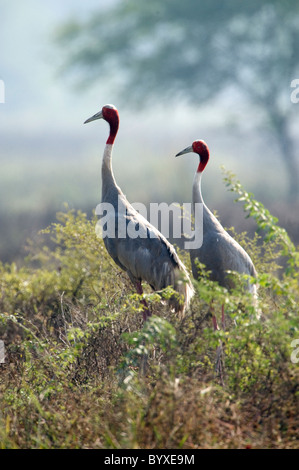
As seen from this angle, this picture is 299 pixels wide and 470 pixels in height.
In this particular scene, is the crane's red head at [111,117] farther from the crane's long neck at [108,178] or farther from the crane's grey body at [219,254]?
the crane's grey body at [219,254]

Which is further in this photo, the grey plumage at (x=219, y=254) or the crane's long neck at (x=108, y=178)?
the crane's long neck at (x=108, y=178)

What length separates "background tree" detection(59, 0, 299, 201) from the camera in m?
16.2

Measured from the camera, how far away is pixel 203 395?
2.76 meters

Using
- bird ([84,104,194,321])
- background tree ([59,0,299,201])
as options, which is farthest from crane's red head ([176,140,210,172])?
background tree ([59,0,299,201])

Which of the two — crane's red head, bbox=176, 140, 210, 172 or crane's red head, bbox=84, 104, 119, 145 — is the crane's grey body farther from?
crane's red head, bbox=84, 104, 119, 145

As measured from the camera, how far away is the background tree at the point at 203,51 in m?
16.2

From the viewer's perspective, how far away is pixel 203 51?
55.5 feet

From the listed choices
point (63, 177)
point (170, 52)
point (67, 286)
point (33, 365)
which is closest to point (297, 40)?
point (170, 52)

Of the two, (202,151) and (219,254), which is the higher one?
(202,151)

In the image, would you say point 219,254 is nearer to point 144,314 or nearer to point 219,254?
point 219,254

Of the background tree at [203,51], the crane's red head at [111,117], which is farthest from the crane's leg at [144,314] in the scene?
the background tree at [203,51]

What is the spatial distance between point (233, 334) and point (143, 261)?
1727 mm

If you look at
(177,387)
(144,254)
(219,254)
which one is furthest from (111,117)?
(177,387)
